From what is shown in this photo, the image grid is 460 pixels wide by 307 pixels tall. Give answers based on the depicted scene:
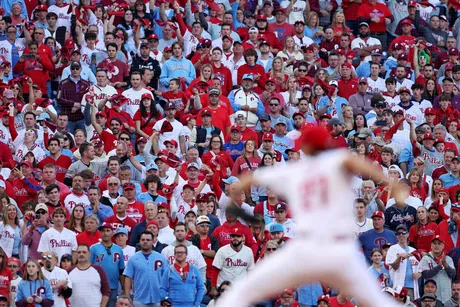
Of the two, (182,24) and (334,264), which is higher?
(182,24)

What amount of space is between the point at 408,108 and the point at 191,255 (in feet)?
21.2

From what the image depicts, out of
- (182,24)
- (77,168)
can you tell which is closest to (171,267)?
(77,168)

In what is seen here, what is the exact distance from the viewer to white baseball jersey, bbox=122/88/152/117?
1883 cm

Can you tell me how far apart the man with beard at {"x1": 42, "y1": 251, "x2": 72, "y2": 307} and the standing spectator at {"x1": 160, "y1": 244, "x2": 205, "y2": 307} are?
3.80 feet

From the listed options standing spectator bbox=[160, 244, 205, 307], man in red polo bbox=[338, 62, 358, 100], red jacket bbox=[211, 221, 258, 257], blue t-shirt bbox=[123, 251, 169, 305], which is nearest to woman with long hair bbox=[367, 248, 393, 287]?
red jacket bbox=[211, 221, 258, 257]

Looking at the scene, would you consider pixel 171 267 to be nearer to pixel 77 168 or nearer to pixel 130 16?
pixel 77 168

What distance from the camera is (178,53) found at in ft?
65.7

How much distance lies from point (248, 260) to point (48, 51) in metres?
6.11

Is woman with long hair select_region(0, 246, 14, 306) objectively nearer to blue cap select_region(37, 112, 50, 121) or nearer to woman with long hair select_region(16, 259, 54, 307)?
woman with long hair select_region(16, 259, 54, 307)

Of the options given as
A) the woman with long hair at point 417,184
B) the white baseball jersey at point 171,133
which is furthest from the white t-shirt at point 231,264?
the woman with long hair at point 417,184

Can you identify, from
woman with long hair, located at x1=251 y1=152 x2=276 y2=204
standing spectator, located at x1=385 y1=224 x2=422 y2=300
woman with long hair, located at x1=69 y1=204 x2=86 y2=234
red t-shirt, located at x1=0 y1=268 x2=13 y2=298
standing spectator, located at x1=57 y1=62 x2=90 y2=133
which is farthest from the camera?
standing spectator, located at x1=57 y1=62 x2=90 y2=133

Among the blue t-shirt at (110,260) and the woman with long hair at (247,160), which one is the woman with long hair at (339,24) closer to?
the woman with long hair at (247,160)

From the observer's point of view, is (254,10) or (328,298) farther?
(254,10)

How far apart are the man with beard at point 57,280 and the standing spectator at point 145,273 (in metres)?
0.80
